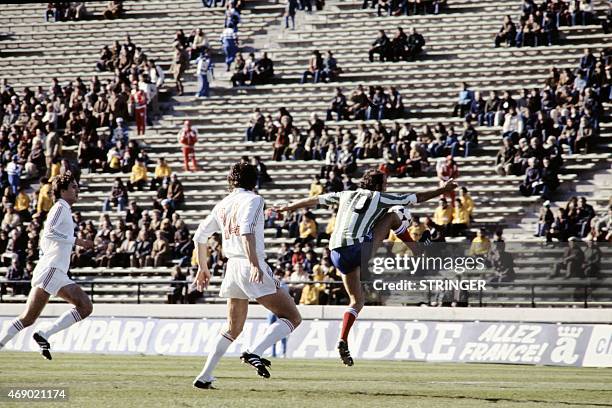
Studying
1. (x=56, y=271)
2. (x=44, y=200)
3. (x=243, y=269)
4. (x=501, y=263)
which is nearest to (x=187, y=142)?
(x=44, y=200)

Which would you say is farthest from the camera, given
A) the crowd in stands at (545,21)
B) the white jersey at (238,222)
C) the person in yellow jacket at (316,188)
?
the crowd in stands at (545,21)

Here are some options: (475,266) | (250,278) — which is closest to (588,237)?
(475,266)

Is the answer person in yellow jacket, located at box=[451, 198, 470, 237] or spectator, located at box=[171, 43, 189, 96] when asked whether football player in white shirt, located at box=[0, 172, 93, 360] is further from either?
spectator, located at box=[171, 43, 189, 96]

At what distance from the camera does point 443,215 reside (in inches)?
1196

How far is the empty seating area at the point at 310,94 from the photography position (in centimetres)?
3122

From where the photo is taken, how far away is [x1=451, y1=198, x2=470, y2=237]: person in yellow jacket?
1195 inches

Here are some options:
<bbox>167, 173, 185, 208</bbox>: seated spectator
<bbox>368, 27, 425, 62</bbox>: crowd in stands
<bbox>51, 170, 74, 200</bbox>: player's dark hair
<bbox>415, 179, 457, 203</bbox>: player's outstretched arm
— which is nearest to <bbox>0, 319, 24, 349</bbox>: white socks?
<bbox>51, 170, 74, 200</bbox>: player's dark hair

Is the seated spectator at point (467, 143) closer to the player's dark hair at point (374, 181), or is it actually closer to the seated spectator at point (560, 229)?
the seated spectator at point (560, 229)

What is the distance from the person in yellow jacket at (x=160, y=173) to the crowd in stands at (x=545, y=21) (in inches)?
432

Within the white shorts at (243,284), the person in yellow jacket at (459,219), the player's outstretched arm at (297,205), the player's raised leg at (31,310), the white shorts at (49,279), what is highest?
the player's outstretched arm at (297,205)

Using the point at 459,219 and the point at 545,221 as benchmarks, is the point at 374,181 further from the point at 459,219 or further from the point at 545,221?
the point at 459,219

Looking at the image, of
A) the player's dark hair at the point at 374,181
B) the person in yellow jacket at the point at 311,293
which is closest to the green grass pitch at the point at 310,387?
the player's dark hair at the point at 374,181

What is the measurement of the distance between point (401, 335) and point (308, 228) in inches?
310

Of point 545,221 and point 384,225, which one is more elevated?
point 384,225
